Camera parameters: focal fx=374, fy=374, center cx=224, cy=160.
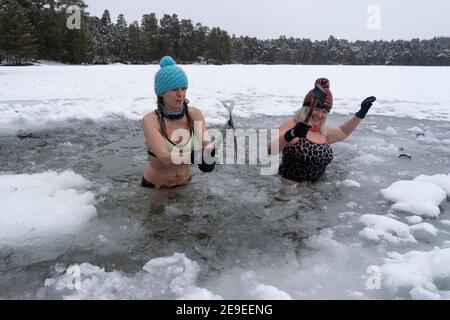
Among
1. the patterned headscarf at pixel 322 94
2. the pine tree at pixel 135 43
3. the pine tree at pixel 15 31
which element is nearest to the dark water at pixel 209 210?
the patterned headscarf at pixel 322 94

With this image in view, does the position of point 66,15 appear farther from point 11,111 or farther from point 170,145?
point 170,145

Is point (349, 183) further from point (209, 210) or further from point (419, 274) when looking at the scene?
point (419, 274)

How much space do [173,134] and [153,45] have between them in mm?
63091

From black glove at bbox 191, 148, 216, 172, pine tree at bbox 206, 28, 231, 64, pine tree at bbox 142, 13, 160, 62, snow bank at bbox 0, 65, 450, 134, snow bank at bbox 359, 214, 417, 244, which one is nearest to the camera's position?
snow bank at bbox 359, 214, 417, 244

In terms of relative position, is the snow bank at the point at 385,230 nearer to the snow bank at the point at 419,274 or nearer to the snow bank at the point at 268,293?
the snow bank at the point at 419,274

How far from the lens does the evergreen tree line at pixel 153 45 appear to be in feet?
124

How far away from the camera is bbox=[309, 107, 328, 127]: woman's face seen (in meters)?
3.96

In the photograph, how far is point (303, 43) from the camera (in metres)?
95.1

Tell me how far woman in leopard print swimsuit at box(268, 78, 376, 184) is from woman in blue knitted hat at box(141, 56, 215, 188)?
817mm

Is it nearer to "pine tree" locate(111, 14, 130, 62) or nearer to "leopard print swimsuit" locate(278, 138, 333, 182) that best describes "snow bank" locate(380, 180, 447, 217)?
"leopard print swimsuit" locate(278, 138, 333, 182)

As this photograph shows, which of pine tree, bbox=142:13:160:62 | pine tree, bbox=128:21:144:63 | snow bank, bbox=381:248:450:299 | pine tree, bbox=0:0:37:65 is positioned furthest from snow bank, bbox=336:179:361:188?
pine tree, bbox=142:13:160:62

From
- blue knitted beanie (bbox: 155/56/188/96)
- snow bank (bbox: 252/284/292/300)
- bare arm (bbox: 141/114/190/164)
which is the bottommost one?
snow bank (bbox: 252/284/292/300)

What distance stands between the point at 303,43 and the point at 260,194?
98.0 metres

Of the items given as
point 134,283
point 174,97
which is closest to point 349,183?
point 174,97
